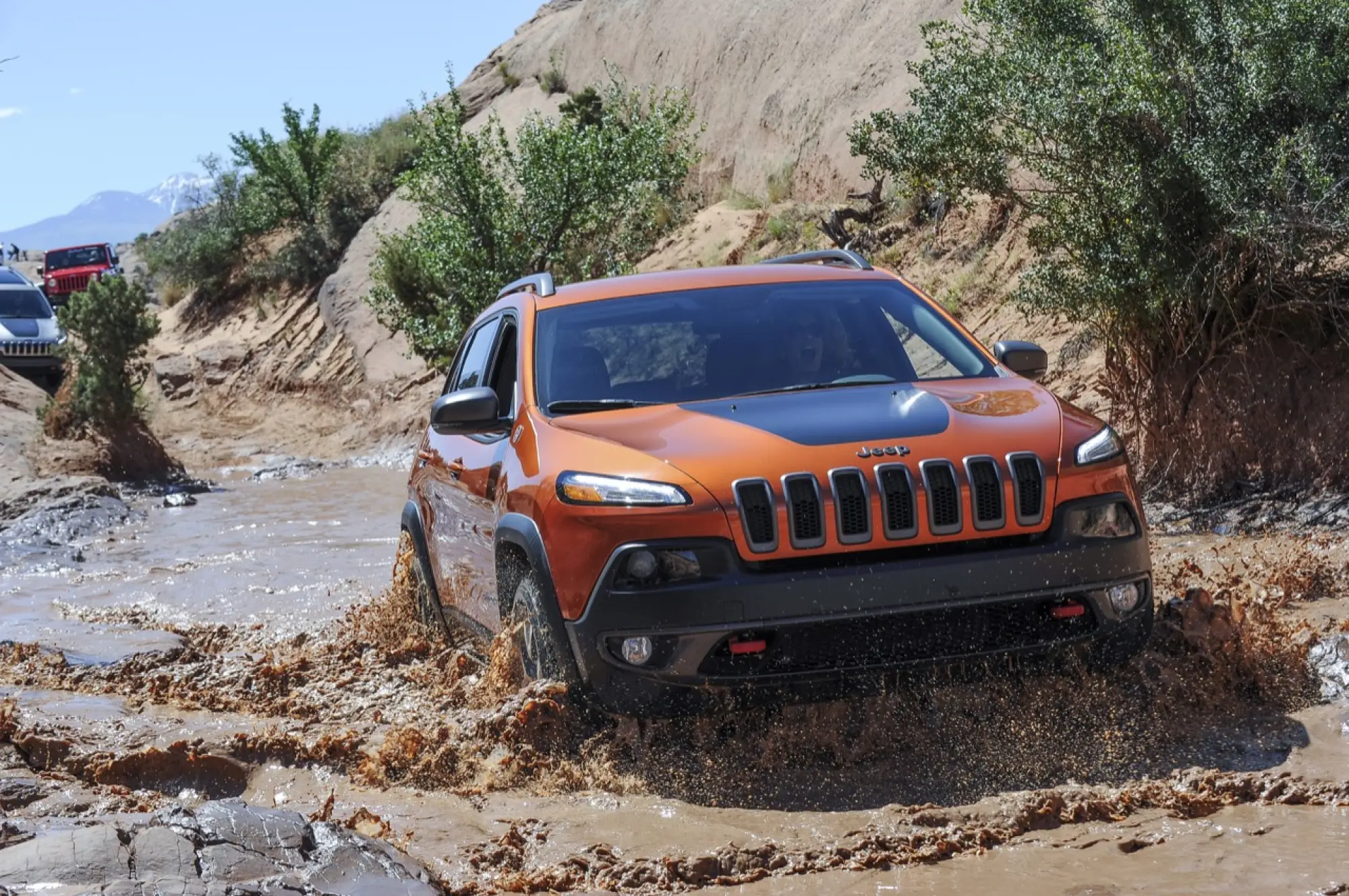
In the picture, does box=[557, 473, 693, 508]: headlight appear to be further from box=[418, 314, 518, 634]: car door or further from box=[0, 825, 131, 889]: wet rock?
box=[0, 825, 131, 889]: wet rock

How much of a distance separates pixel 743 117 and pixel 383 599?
20.5 metres

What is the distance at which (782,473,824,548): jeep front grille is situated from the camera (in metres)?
4.40

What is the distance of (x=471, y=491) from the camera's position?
572 cm

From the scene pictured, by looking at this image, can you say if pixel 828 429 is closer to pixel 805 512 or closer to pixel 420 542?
pixel 805 512

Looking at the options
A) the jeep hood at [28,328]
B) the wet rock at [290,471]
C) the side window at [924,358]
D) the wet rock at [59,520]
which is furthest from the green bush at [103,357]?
the side window at [924,358]

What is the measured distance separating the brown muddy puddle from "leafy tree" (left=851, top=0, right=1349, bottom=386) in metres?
3.19

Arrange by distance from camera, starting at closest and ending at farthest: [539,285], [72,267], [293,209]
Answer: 1. [539,285]
2. [293,209]
3. [72,267]

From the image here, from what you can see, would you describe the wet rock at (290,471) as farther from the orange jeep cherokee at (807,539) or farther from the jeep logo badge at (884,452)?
the jeep logo badge at (884,452)

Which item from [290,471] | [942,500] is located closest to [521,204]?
[290,471]

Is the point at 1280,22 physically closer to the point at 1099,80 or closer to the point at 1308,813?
the point at 1099,80

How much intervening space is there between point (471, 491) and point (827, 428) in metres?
1.60

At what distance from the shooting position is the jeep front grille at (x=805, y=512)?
14.4 ft

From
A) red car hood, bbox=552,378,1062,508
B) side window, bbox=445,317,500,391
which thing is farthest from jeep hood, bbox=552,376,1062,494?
side window, bbox=445,317,500,391

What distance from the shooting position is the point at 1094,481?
4.66 metres
